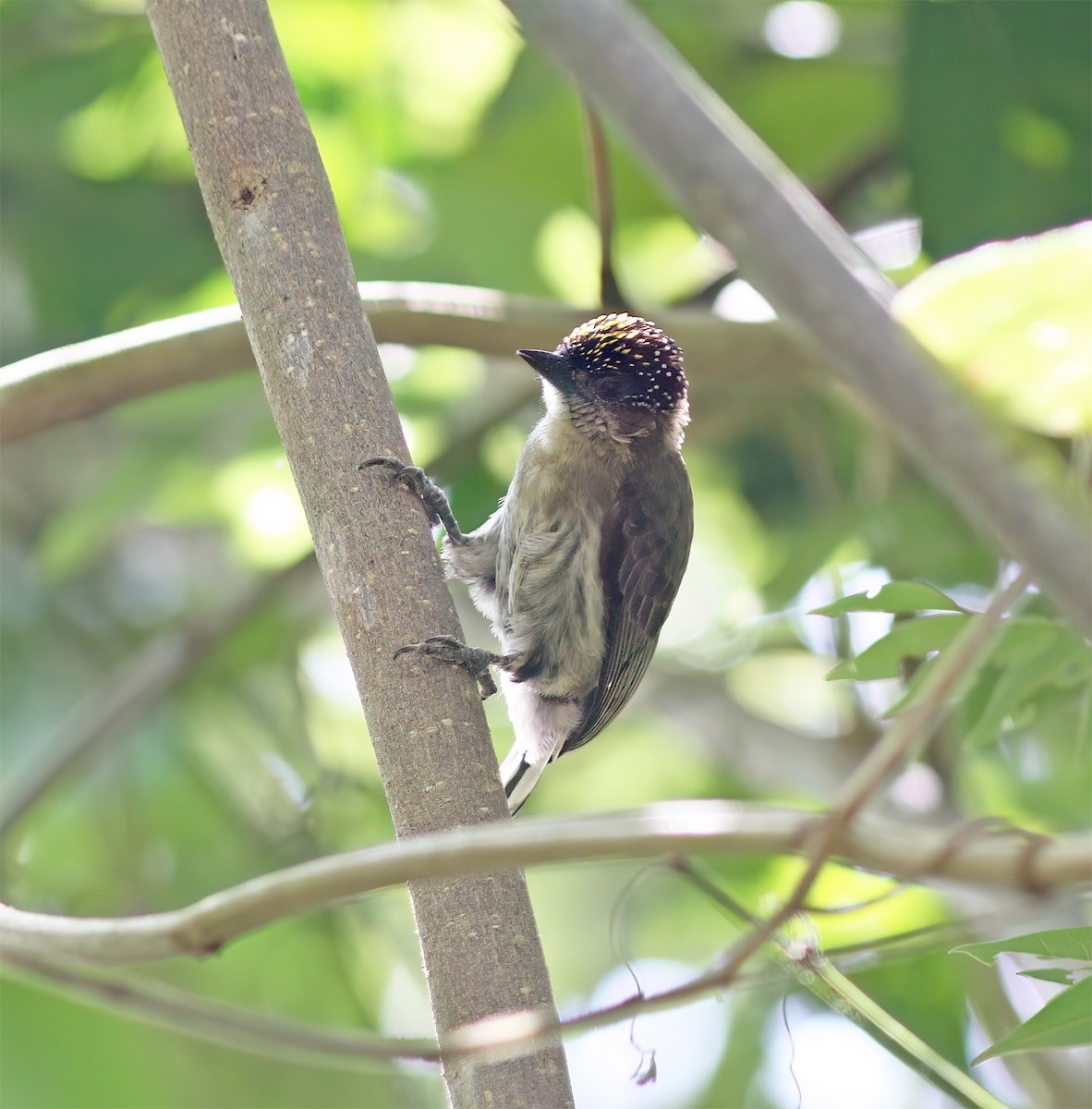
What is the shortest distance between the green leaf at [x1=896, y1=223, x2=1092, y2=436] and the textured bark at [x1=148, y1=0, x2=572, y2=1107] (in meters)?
0.95

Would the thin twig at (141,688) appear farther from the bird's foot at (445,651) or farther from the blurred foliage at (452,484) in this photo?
the bird's foot at (445,651)

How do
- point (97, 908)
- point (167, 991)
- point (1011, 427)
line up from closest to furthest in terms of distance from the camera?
point (1011, 427) < point (167, 991) < point (97, 908)

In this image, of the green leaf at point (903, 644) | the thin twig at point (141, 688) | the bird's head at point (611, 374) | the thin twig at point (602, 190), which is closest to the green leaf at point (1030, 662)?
the green leaf at point (903, 644)

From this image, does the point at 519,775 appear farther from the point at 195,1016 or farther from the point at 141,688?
the point at 195,1016

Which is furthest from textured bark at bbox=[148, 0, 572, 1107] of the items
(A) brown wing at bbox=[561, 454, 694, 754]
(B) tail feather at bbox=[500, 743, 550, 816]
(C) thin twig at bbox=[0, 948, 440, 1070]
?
(B) tail feather at bbox=[500, 743, 550, 816]

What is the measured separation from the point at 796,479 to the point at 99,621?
2669 millimetres

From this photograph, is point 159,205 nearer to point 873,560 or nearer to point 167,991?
point 873,560

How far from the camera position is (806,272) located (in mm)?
718

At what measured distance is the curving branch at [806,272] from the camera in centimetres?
69

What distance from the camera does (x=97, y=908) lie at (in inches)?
160

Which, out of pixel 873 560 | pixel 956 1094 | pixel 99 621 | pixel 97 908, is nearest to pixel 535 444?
pixel 873 560

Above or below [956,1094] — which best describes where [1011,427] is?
above

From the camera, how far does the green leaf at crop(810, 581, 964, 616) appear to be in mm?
1803

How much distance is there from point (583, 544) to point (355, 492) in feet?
4.17
